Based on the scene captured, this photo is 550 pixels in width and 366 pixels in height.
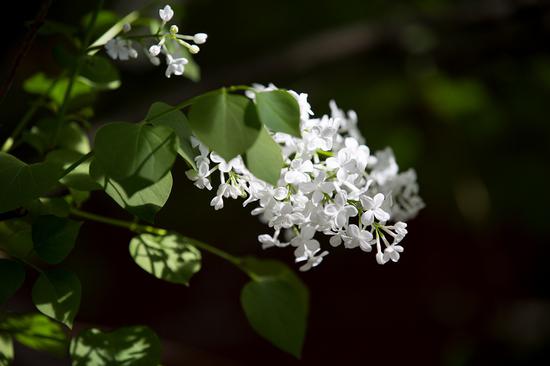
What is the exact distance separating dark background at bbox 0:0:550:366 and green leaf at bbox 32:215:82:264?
899 mm

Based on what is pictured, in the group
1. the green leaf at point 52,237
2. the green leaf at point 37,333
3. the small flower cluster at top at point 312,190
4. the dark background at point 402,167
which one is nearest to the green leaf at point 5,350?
the green leaf at point 37,333

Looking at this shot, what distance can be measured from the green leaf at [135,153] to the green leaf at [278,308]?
0.72 ft

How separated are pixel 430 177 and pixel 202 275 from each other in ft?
2.47

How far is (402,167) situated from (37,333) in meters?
1.16

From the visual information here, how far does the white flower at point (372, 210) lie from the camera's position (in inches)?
17.3

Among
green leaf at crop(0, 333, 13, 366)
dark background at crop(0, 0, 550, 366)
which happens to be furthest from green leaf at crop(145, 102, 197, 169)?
dark background at crop(0, 0, 550, 366)

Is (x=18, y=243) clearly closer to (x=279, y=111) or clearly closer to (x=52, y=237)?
(x=52, y=237)

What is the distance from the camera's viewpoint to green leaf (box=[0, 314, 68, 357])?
1.64ft

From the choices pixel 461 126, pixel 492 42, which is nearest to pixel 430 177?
pixel 461 126

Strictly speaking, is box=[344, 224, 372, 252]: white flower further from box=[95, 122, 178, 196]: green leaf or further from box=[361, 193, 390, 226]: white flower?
box=[95, 122, 178, 196]: green leaf

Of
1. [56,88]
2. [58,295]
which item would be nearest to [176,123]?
[58,295]

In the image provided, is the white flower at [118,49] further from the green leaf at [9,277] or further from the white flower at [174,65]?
the green leaf at [9,277]

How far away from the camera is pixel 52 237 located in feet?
1.42

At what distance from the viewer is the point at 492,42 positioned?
1.41 metres
